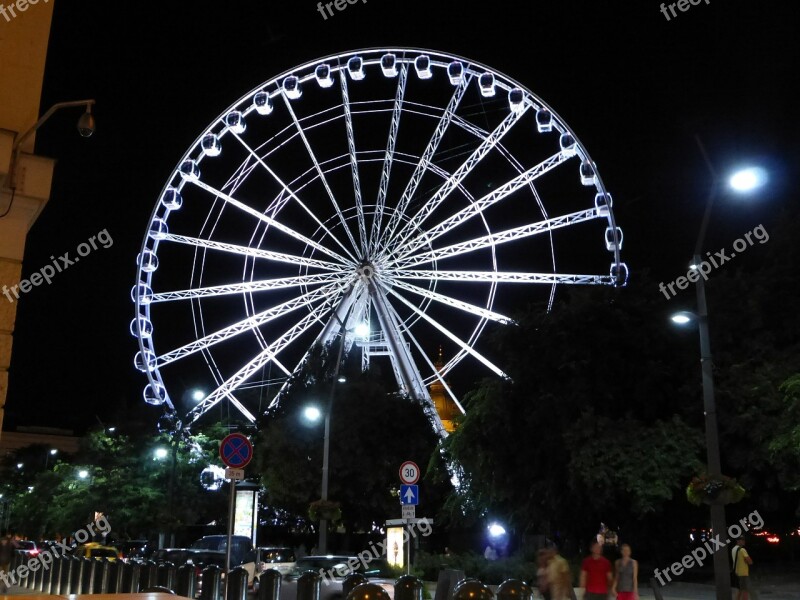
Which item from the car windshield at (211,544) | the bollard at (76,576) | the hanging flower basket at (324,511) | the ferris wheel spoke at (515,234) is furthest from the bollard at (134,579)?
the ferris wheel spoke at (515,234)

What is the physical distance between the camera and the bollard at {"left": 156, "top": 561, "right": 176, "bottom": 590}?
15.8 meters

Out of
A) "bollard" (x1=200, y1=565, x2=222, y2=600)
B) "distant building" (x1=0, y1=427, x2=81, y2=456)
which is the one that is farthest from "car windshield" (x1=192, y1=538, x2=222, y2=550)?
"distant building" (x1=0, y1=427, x2=81, y2=456)

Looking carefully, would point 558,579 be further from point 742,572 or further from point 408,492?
point 742,572

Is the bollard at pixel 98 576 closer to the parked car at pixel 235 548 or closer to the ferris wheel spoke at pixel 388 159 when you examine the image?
the parked car at pixel 235 548

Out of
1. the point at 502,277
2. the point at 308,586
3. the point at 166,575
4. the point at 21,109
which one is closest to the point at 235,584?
the point at 308,586

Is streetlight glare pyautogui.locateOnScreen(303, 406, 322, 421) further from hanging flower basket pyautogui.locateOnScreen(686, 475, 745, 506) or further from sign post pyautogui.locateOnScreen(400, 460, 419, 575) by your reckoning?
hanging flower basket pyautogui.locateOnScreen(686, 475, 745, 506)

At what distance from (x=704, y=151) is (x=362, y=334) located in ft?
65.8

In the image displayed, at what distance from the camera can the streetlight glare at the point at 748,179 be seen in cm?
1471

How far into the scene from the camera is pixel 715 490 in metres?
15.8

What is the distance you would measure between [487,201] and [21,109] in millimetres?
22625

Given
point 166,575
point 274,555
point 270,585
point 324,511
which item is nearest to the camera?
point 270,585

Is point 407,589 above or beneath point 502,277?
beneath

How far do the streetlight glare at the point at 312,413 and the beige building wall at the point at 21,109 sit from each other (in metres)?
27.1

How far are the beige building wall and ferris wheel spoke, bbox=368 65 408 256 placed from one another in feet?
69.3
